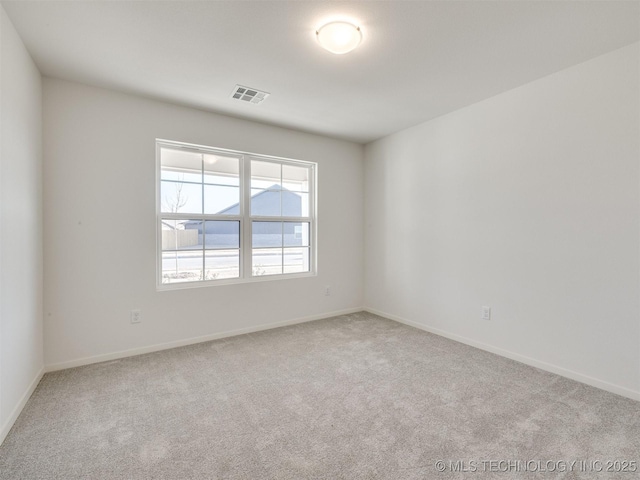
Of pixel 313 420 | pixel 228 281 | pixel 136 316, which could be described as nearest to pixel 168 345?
pixel 136 316

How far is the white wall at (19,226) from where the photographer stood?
6.12 ft

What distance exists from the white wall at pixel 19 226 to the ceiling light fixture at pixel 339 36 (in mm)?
1928

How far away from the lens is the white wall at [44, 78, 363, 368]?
106 inches

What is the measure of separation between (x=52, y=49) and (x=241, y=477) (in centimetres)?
310

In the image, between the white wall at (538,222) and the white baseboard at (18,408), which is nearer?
the white baseboard at (18,408)

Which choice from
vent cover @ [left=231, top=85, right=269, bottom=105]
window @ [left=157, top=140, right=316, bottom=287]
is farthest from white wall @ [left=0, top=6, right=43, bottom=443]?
vent cover @ [left=231, top=85, right=269, bottom=105]

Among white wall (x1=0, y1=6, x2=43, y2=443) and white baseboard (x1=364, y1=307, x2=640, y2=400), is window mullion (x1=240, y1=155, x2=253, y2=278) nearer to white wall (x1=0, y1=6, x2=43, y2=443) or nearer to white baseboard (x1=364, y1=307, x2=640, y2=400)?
white wall (x1=0, y1=6, x2=43, y2=443)

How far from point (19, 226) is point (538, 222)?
4.05 metres

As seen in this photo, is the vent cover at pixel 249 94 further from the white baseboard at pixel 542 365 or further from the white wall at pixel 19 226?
the white baseboard at pixel 542 365

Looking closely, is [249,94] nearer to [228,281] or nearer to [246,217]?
[246,217]

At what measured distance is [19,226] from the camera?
6.94 feet

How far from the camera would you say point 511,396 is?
7.38 ft

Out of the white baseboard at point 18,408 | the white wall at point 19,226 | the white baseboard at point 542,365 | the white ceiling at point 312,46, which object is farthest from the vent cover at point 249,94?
the white baseboard at point 542,365

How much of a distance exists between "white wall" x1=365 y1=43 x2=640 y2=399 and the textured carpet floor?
359mm
